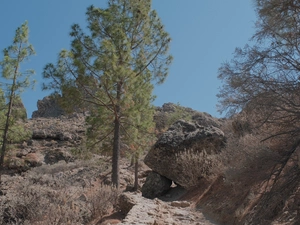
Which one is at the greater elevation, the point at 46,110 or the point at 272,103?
the point at 46,110

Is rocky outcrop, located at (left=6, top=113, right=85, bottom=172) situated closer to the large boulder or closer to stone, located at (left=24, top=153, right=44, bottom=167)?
stone, located at (left=24, top=153, right=44, bottom=167)

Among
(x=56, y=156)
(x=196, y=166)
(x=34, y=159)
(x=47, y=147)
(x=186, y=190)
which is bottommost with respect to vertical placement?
(x=186, y=190)

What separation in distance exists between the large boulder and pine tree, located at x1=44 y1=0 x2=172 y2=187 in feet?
3.38

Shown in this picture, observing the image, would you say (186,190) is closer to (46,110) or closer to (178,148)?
Answer: (178,148)

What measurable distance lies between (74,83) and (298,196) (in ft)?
30.4

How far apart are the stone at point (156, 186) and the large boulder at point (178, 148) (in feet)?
0.94

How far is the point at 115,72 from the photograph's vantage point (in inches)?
492

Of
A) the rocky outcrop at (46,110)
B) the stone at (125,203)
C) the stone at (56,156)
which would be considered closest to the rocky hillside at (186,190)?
the stone at (125,203)

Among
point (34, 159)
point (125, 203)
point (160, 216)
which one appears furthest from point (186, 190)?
point (34, 159)

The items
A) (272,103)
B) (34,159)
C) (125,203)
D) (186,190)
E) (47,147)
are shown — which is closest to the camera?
(272,103)

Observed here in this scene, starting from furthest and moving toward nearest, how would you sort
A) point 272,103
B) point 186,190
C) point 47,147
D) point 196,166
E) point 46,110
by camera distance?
1. point 46,110
2. point 47,147
3. point 186,190
4. point 196,166
5. point 272,103

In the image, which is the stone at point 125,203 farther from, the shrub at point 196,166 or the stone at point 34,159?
the stone at point 34,159

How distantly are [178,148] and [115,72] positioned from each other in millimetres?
4360

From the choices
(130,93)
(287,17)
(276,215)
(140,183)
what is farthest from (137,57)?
(276,215)
